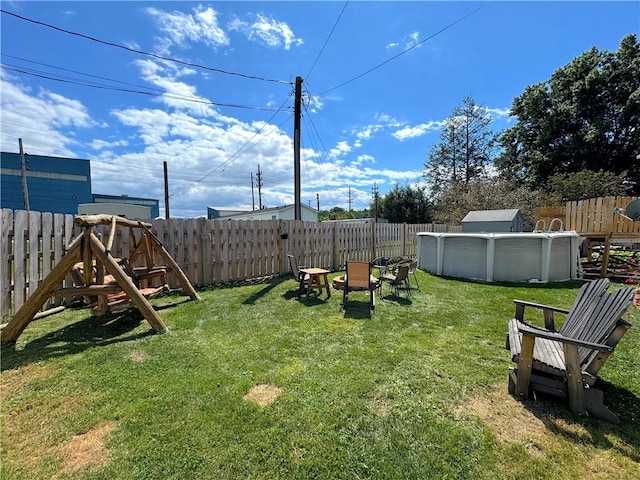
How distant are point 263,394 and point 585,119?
30046mm

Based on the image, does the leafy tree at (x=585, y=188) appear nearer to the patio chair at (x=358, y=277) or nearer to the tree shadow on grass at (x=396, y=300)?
the tree shadow on grass at (x=396, y=300)

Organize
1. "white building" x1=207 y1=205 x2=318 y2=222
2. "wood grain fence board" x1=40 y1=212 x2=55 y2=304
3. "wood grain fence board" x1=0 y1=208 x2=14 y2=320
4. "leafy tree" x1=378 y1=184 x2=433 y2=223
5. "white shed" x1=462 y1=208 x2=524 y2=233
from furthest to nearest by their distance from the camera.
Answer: "white building" x1=207 y1=205 x2=318 y2=222, "leafy tree" x1=378 y1=184 x2=433 y2=223, "white shed" x1=462 y1=208 x2=524 y2=233, "wood grain fence board" x1=40 y1=212 x2=55 y2=304, "wood grain fence board" x1=0 y1=208 x2=14 y2=320

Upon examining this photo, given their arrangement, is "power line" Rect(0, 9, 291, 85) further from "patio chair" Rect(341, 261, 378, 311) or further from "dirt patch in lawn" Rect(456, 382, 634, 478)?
"dirt patch in lawn" Rect(456, 382, 634, 478)

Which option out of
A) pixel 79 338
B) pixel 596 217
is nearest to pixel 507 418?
pixel 79 338

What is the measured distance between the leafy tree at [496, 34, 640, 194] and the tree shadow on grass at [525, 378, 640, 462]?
79.0ft

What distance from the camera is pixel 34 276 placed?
470 cm

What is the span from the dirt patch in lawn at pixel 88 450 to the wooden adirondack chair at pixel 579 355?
331 cm

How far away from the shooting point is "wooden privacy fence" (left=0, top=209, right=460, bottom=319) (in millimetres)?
4477

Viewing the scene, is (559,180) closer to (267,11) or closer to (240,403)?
(267,11)

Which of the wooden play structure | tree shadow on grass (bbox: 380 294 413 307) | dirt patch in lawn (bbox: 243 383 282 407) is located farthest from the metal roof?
the wooden play structure

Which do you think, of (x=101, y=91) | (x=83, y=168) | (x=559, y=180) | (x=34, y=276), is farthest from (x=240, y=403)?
(x=83, y=168)

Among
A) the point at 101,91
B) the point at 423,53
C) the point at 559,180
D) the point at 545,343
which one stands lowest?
the point at 545,343

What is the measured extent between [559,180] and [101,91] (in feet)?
80.8

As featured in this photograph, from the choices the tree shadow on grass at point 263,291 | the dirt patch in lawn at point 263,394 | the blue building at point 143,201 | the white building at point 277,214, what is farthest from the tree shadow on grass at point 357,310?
the blue building at point 143,201
